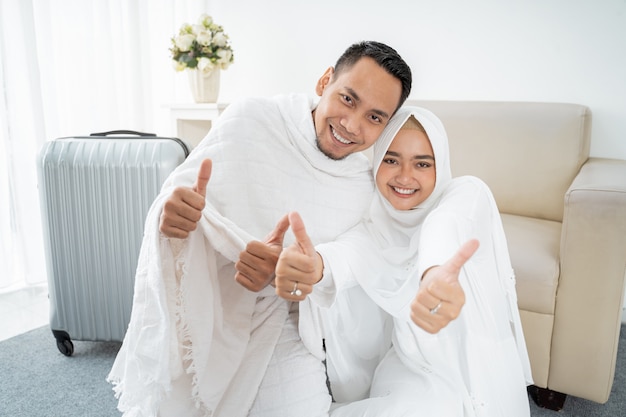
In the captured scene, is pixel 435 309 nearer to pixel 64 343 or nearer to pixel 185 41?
pixel 64 343

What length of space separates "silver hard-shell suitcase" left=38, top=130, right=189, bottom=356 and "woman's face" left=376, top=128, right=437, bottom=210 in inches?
31.8

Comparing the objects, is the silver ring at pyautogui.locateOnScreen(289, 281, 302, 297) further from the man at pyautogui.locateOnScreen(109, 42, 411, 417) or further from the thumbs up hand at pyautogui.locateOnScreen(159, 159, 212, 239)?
the thumbs up hand at pyautogui.locateOnScreen(159, 159, 212, 239)

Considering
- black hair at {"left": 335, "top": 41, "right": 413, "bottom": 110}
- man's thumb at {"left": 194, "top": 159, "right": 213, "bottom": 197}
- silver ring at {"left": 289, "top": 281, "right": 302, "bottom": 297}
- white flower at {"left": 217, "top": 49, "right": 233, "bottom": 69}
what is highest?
white flower at {"left": 217, "top": 49, "right": 233, "bottom": 69}

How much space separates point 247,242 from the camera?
0.98m

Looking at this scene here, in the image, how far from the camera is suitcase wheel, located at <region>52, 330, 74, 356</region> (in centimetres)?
172

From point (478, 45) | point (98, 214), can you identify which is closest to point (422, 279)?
point (98, 214)

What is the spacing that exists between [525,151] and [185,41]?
1775 mm

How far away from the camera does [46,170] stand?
1608mm

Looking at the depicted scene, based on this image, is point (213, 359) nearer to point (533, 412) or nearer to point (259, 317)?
point (259, 317)

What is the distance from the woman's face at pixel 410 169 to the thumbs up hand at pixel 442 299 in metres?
0.40

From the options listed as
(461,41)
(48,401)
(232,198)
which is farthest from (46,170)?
(461,41)

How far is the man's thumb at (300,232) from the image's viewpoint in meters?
0.81

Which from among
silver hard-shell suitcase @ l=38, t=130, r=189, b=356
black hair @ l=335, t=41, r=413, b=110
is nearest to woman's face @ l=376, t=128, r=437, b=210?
black hair @ l=335, t=41, r=413, b=110

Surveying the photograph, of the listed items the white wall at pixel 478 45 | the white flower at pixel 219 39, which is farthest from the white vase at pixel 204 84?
the white wall at pixel 478 45
